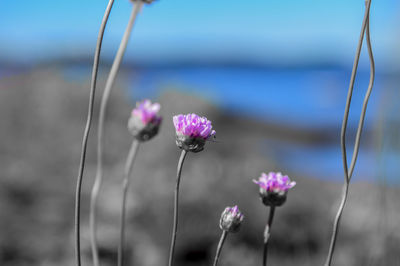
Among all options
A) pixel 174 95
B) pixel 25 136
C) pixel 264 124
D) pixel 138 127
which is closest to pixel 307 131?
pixel 264 124

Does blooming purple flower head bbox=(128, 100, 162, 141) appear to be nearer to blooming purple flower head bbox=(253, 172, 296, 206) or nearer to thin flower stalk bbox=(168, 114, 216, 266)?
thin flower stalk bbox=(168, 114, 216, 266)

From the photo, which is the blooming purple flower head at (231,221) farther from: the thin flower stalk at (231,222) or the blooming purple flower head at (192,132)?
the blooming purple flower head at (192,132)

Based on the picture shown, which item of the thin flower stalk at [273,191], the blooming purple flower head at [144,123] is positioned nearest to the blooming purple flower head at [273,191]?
the thin flower stalk at [273,191]

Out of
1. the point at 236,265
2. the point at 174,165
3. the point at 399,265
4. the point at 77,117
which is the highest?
the point at 77,117

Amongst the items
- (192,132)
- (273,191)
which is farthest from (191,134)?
(273,191)

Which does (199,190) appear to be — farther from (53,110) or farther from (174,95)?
(53,110)

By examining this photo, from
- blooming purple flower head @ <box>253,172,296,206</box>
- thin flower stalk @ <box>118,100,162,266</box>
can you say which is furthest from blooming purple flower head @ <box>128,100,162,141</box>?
blooming purple flower head @ <box>253,172,296,206</box>

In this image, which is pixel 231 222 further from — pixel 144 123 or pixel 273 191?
pixel 144 123
